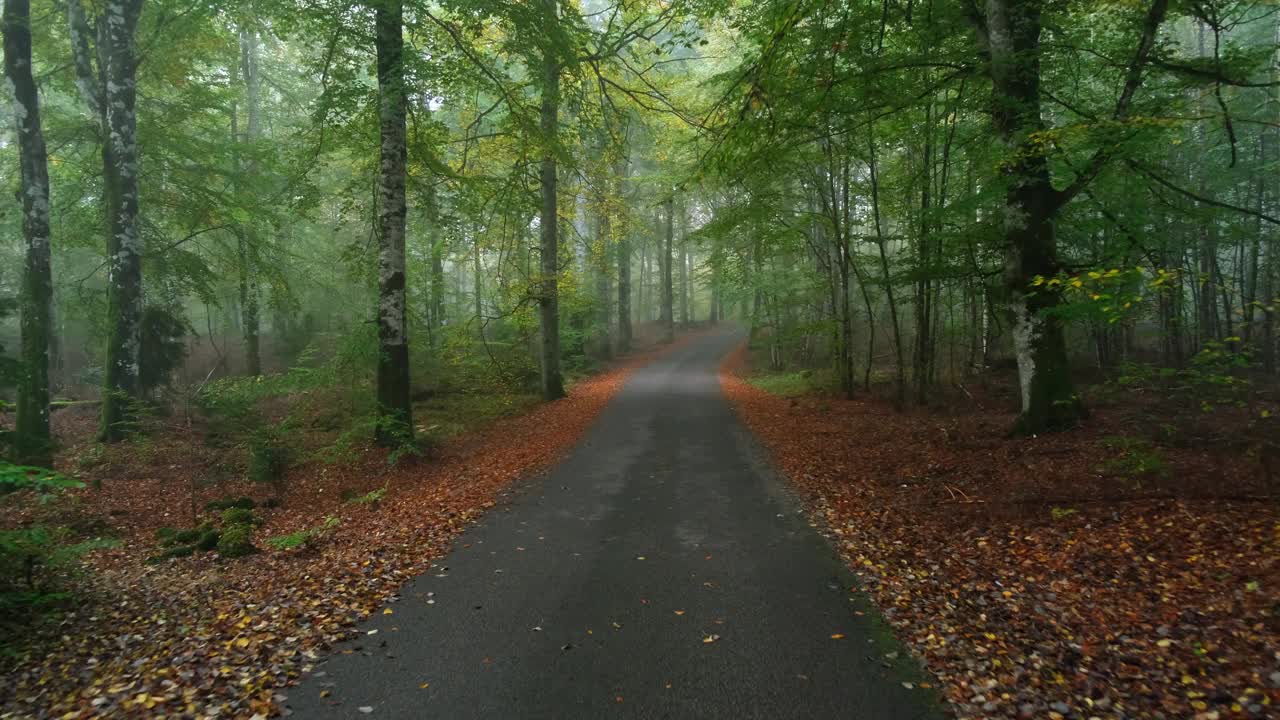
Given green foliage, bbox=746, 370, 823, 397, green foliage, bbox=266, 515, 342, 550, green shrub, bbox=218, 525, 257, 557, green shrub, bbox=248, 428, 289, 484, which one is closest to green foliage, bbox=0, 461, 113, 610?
green shrub, bbox=218, 525, 257, 557

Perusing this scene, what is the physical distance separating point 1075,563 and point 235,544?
8093 mm

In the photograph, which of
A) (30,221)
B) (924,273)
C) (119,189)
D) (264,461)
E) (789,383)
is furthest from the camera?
(789,383)

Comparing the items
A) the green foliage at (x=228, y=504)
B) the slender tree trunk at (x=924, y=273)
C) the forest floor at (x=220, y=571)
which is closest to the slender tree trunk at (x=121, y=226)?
the forest floor at (x=220, y=571)

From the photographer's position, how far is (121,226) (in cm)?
1103

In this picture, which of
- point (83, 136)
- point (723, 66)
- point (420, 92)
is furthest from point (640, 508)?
point (723, 66)

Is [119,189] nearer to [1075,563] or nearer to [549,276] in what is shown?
[549,276]

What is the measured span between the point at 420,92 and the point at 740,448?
7.97 m

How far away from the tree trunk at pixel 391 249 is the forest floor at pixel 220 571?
873 millimetres

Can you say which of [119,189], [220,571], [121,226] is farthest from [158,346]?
[220,571]

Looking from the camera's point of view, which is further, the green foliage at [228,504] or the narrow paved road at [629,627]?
the green foliage at [228,504]

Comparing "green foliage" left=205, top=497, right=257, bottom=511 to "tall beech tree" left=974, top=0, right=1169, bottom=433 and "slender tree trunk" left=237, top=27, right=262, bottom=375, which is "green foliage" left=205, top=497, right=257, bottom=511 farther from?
"slender tree trunk" left=237, top=27, right=262, bottom=375

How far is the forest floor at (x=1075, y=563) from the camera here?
351 cm

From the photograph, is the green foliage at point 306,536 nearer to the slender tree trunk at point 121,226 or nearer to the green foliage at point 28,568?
the green foliage at point 28,568

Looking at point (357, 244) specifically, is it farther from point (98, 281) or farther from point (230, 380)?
point (98, 281)
